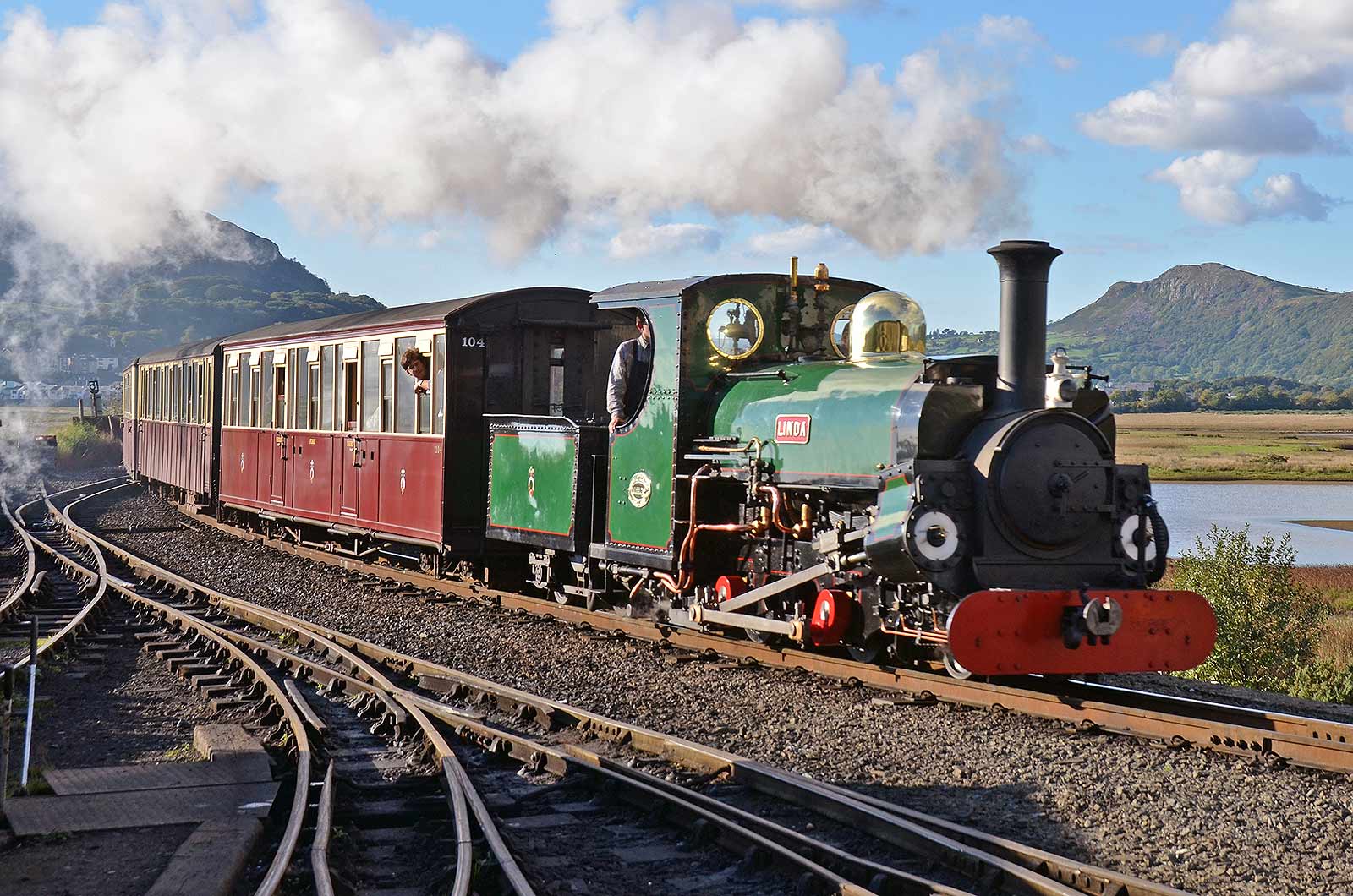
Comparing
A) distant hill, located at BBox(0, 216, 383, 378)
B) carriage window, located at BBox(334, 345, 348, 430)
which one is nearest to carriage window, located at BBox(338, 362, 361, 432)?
carriage window, located at BBox(334, 345, 348, 430)

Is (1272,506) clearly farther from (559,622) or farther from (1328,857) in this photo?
(1328,857)

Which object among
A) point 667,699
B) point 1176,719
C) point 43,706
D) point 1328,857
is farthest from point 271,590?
point 1328,857

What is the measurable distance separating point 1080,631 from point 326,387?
11.6 meters

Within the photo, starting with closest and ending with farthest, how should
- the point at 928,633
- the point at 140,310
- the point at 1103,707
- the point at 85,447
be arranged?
the point at 1103,707 < the point at 928,633 < the point at 85,447 < the point at 140,310

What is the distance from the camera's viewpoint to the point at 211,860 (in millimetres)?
5445

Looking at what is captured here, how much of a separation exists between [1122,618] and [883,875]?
3660 millimetres

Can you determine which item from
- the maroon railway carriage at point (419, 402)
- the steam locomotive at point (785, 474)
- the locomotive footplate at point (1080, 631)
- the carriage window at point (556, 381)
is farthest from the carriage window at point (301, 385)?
the locomotive footplate at point (1080, 631)

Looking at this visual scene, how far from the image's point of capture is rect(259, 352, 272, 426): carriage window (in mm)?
19438

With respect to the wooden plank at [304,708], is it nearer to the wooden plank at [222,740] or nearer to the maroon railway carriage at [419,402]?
the wooden plank at [222,740]

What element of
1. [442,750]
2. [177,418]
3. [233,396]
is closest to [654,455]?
[442,750]

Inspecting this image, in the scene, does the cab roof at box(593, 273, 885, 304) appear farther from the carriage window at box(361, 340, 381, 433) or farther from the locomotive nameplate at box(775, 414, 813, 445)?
the carriage window at box(361, 340, 381, 433)

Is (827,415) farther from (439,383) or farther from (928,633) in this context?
(439,383)

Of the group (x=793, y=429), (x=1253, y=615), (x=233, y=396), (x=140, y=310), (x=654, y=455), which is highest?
(x=140, y=310)

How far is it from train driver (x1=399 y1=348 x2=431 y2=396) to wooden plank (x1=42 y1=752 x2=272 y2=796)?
300 inches
